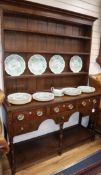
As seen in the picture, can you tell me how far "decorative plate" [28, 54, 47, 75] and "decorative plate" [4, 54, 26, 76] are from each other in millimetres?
122

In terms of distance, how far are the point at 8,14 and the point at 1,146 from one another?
1521 millimetres

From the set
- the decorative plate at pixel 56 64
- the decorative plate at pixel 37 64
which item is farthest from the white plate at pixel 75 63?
the decorative plate at pixel 37 64

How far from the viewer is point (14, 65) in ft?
6.86

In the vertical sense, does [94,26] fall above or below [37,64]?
above

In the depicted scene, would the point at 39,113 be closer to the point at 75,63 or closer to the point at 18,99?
the point at 18,99

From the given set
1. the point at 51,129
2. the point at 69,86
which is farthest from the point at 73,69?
the point at 51,129

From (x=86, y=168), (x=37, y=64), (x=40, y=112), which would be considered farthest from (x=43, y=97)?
(x=86, y=168)

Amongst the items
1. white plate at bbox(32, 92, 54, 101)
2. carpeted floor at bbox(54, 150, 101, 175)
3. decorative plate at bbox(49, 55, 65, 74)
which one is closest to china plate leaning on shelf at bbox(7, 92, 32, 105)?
white plate at bbox(32, 92, 54, 101)

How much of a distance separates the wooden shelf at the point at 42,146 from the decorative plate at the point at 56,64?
105cm

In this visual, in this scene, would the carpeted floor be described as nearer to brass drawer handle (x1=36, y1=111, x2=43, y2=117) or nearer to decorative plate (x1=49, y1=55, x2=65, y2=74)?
brass drawer handle (x1=36, y1=111, x2=43, y2=117)

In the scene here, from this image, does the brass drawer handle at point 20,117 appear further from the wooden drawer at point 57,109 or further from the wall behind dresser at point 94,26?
the wall behind dresser at point 94,26

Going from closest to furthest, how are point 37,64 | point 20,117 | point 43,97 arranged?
1. point 20,117
2. point 43,97
3. point 37,64

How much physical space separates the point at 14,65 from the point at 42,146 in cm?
122

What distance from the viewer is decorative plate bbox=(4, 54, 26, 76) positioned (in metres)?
2.05
